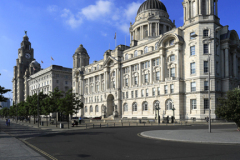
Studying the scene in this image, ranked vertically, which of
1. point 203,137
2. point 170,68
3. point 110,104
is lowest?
point 110,104

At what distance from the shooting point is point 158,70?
216ft

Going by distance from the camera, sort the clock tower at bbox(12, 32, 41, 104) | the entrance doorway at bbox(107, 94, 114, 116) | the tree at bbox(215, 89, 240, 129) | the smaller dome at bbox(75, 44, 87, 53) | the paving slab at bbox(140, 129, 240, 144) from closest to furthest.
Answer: the paving slab at bbox(140, 129, 240, 144), the tree at bbox(215, 89, 240, 129), the entrance doorway at bbox(107, 94, 114, 116), the smaller dome at bbox(75, 44, 87, 53), the clock tower at bbox(12, 32, 41, 104)

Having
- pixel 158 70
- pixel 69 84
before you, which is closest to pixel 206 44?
pixel 158 70

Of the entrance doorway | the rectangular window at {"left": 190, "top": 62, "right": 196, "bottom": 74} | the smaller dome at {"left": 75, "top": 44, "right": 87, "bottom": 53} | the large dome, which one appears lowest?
the entrance doorway

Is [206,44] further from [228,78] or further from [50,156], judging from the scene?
[50,156]

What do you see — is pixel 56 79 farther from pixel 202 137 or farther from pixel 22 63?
pixel 202 137

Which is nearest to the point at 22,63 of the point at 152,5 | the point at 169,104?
the point at 152,5

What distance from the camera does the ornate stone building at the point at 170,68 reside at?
5425 cm

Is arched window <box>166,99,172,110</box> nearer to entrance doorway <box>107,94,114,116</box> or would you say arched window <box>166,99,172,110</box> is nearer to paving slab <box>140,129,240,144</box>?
entrance doorway <box>107,94,114,116</box>

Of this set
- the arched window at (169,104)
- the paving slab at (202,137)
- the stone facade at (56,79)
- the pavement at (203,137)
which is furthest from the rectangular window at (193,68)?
the stone facade at (56,79)

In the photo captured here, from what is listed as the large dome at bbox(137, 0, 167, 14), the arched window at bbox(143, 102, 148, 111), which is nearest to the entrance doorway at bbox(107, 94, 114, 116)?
the arched window at bbox(143, 102, 148, 111)

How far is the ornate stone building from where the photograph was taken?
54250 mm

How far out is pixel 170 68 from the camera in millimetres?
61344

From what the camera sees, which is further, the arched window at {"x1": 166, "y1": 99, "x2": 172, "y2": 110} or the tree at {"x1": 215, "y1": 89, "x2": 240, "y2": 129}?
the arched window at {"x1": 166, "y1": 99, "x2": 172, "y2": 110}
